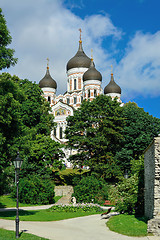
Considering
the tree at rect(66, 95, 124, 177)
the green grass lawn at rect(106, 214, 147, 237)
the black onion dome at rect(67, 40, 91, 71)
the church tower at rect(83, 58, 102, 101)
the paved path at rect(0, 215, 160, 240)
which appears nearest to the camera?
the paved path at rect(0, 215, 160, 240)

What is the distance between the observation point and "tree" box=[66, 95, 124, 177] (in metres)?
26.6

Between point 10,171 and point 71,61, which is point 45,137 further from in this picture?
point 71,61

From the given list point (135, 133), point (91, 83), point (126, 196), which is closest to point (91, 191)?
point (126, 196)

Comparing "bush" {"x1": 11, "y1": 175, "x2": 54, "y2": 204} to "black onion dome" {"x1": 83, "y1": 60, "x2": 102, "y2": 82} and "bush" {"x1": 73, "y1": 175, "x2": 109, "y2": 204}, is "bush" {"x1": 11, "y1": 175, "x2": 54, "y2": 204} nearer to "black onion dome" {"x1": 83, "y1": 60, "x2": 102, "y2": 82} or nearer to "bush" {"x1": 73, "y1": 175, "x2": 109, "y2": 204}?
"bush" {"x1": 73, "y1": 175, "x2": 109, "y2": 204}

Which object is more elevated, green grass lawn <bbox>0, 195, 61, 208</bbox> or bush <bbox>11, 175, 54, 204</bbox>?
bush <bbox>11, 175, 54, 204</bbox>

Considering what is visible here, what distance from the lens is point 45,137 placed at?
27.9m

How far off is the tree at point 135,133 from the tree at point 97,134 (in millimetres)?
882

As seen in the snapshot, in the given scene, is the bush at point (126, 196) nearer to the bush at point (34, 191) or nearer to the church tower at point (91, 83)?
the bush at point (34, 191)

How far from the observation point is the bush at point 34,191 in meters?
23.2

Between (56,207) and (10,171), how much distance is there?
240 inches

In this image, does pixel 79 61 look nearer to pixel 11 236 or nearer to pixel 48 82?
pixel 48 82

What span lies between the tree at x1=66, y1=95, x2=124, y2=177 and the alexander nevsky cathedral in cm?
2385

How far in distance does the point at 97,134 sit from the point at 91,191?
5.99 m

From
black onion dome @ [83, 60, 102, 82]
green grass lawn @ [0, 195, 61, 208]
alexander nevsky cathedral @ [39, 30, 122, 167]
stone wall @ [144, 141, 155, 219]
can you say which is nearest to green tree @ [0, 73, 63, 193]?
green grass lawn @ [0, 195, 61, 208]
